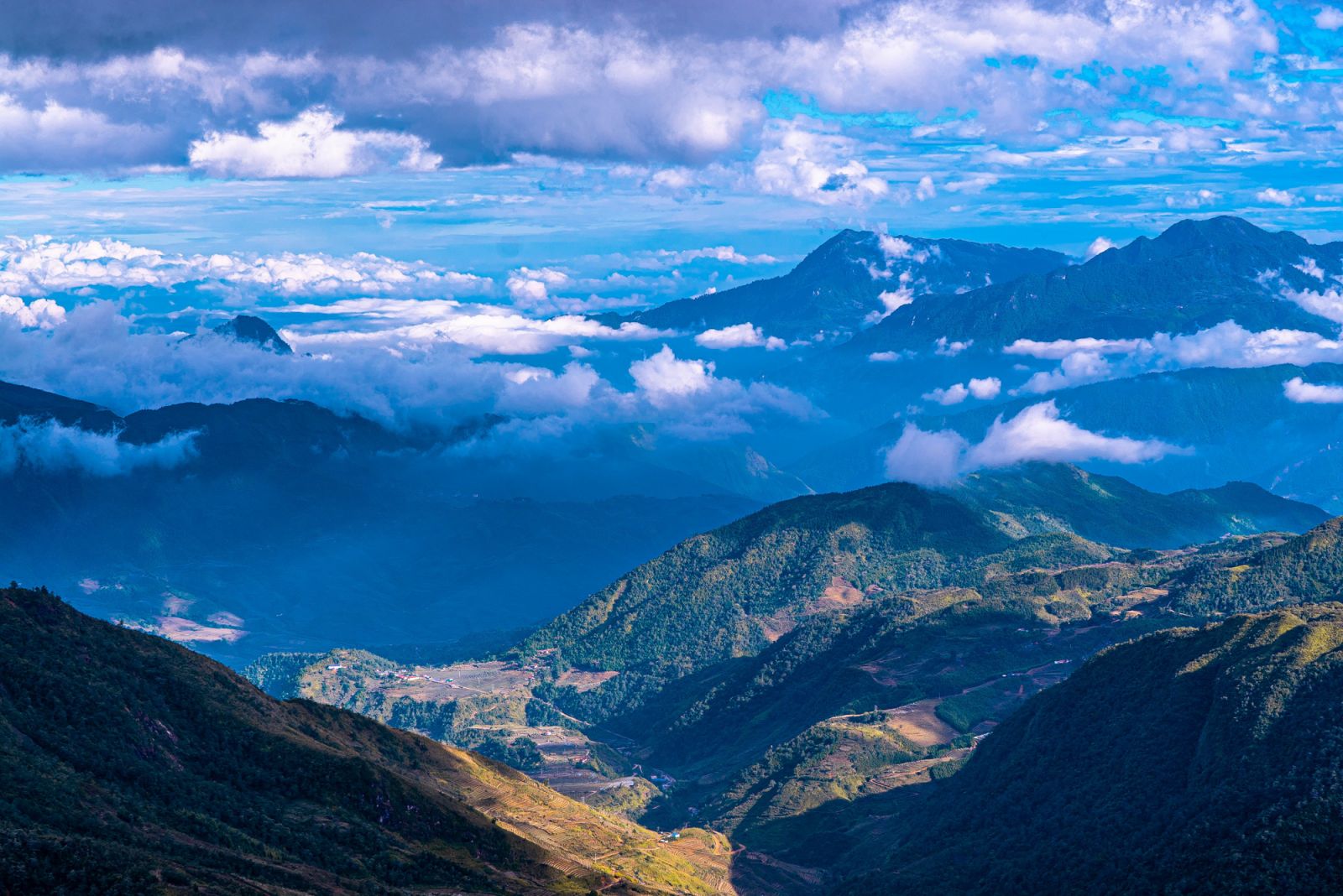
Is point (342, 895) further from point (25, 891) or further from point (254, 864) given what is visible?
point (25, 891)

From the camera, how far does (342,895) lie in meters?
200

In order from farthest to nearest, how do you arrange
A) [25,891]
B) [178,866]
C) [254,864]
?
[254,864], [178,866], [25,891]

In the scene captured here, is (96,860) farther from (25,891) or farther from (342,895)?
(342,895)

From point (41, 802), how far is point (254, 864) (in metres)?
27.1

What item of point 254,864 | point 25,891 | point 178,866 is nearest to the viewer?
point 25,891

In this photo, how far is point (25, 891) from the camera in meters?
156

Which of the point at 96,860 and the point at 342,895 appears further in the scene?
the point at 342,895

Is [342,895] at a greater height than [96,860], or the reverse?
[96,860]

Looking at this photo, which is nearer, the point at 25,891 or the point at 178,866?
the point at 25,891

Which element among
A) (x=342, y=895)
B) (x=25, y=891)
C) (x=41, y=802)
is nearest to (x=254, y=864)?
(x=342, y=895)

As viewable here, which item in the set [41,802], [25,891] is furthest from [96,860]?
[41,802]

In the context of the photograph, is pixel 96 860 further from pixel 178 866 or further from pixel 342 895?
pixel 342 895

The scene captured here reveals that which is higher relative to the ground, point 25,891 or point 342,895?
point 25,891

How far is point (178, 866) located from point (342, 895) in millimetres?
27119
